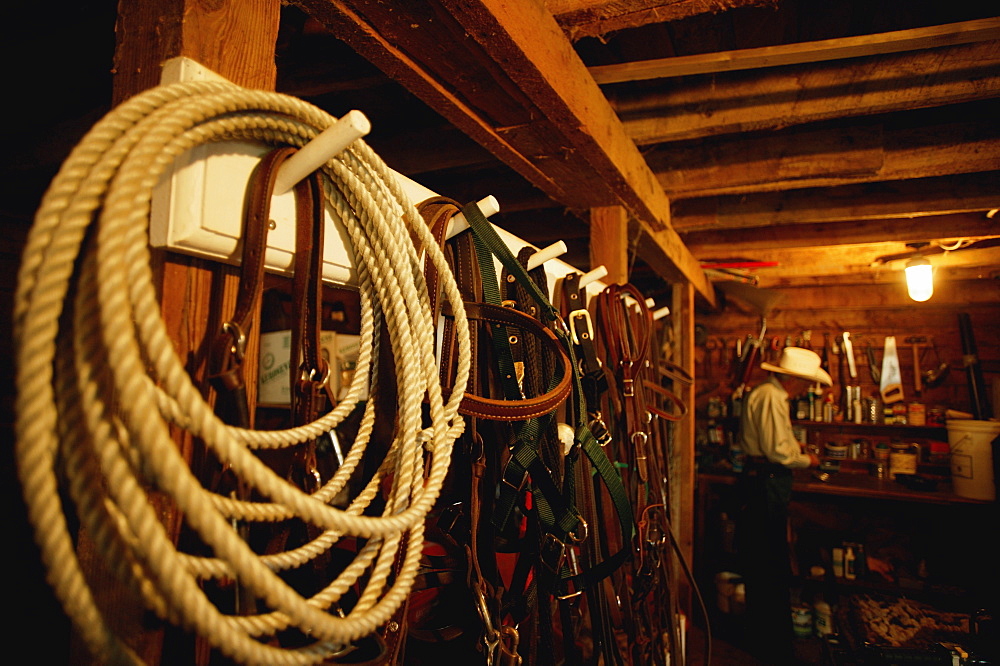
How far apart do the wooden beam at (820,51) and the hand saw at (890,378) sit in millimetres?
4533

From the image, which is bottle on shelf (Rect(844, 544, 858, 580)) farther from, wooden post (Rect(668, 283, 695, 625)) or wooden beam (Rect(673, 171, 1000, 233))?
wooden beam (Rect(673, 171, 1000, 233))

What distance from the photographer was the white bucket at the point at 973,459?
410cm

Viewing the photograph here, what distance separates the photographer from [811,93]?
75.5 inches

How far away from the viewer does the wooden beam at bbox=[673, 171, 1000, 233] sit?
9.61 feet

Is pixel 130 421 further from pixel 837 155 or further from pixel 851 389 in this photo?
pixel 851 389

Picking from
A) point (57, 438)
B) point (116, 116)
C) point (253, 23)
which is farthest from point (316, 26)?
point (57, 438)

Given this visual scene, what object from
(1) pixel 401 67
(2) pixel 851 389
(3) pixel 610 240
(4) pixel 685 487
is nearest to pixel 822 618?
(4) pixel 685 487

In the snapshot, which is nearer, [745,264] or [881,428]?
[745,264]

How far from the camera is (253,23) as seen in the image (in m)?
0.72

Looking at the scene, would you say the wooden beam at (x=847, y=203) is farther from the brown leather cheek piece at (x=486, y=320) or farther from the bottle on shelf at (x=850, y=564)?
the bottle on shelf at (x=850, y=564)

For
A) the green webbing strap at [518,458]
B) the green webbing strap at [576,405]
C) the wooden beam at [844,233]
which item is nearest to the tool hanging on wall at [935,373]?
the wooden beam at [844,233]

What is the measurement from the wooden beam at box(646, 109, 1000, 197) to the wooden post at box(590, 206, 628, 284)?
710 millimetres

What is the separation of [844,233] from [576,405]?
3.57 metres

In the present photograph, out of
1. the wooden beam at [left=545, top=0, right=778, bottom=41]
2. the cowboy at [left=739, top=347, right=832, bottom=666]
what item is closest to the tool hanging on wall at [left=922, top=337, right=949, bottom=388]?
the cowboy at [left=739, top=347, right=832, bottom=666]
